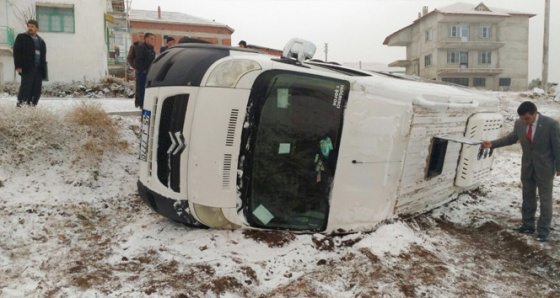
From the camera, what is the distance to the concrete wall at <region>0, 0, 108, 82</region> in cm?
2072

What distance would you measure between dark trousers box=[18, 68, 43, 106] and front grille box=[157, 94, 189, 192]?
3864mm

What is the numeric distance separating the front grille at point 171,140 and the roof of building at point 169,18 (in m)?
36.9

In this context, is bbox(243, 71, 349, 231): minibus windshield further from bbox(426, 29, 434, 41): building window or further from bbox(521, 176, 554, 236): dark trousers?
bbox(426, 29, 434, 41): building window

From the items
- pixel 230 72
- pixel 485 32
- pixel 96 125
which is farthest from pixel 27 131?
pixel 485 32

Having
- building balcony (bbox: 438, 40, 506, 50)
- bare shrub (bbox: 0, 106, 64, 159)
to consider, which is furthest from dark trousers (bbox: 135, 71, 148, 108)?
building balcony (bbox: 438, 40, 506, 50)

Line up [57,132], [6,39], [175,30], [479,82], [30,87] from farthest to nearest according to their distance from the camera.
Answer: [479,82]
[175,30]
[6,39]
[30,87]
[57,132]

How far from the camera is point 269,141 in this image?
146 inches

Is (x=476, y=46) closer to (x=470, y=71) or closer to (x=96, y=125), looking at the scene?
(x=470, y=71)

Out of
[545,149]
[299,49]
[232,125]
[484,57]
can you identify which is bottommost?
[545,149]

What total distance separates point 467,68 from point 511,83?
17.4ft

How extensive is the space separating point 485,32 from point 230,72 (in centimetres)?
4314

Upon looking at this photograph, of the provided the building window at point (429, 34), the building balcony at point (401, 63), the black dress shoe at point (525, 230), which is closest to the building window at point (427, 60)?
the building window at point (429, 34)

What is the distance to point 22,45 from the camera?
6430 mm

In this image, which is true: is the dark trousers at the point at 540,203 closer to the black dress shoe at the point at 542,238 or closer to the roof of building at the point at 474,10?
the black dress shoe at the point at 542,238
